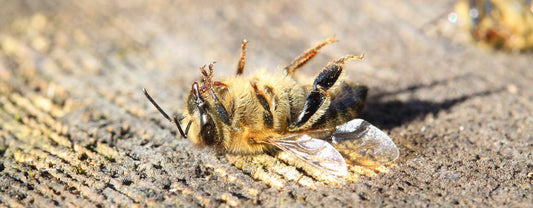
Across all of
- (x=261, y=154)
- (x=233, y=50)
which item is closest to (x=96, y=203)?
(x=261, y=154)

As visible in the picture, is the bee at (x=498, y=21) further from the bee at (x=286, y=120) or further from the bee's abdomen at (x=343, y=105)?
the bee at (x=286, y=120)

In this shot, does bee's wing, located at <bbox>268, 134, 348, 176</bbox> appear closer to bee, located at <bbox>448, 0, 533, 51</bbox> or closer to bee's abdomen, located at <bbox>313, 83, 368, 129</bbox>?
bee's abdomen, located at <bbox>313, 83, 368, 129</bbox>

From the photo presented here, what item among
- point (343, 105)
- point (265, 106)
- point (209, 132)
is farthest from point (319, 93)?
point (209, 132)

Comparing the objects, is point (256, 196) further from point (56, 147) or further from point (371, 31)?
point (371, 31)

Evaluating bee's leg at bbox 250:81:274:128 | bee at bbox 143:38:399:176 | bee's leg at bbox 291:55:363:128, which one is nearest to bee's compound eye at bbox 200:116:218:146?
bee at bbox 143:38:399:176

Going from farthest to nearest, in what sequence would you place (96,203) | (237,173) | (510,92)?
(510,92), (237,173), (96,203)

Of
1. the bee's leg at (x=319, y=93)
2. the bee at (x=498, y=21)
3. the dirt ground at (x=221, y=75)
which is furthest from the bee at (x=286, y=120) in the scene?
the bee at (x=498, y=21)

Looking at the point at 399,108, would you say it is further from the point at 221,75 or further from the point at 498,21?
the point at 498,21
